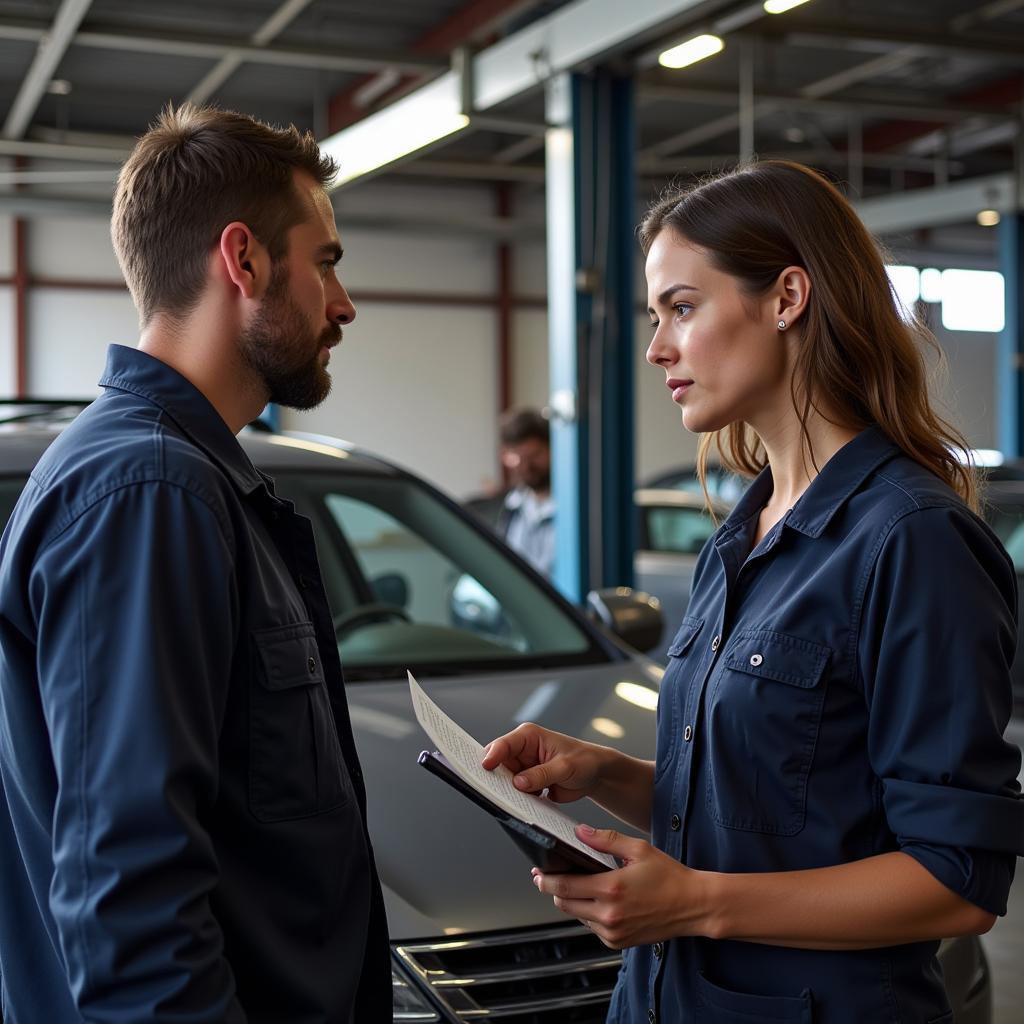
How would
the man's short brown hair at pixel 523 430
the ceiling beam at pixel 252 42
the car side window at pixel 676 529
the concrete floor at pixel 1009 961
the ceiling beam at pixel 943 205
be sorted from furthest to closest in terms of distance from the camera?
the ceiling beam at pixel 943 205 < the ceiling beam at pixel 252 42 < the car side window at pixel 676 529 < the man's short brown hair at pixel 523 430 < the concrete floor at pixel 1009 961

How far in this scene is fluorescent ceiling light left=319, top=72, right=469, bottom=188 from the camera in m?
6.68

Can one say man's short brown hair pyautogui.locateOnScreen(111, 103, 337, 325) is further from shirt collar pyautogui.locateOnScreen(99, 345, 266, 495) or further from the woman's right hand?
the woman's right hand

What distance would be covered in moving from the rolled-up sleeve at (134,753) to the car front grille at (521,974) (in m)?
0.73

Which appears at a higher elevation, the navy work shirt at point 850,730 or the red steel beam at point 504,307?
the red steel beam at point 504,307

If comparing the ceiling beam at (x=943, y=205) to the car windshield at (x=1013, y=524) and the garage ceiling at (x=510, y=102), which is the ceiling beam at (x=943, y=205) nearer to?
the garage ceiling at (x=510, y=102)

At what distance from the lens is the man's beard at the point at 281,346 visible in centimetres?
136

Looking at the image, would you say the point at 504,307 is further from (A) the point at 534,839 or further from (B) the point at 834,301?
(A) the point at 534,839

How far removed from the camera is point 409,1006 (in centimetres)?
178

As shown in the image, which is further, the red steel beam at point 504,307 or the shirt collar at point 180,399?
the red steel beam at point 504,307

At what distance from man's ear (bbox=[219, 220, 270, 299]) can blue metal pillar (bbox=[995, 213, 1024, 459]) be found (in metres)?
11.8

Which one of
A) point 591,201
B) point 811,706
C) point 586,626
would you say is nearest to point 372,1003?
point 811,706

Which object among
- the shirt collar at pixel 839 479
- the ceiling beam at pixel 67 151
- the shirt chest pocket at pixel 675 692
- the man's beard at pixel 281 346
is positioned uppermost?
the ceiling beam at pixel 67 151

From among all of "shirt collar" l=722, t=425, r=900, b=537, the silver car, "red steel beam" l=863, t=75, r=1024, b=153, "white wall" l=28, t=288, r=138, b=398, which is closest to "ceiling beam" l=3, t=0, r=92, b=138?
"white wall" l=28, t=288, r=138, b=398

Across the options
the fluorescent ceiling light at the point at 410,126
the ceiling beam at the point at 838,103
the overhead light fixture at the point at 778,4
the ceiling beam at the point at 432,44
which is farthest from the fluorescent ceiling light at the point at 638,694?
the ceiling beam at the point at 838,103
